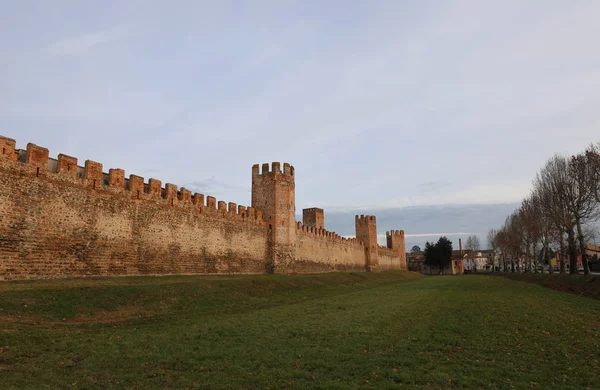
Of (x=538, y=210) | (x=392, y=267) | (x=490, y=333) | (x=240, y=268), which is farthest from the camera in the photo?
(x=392, y=267)

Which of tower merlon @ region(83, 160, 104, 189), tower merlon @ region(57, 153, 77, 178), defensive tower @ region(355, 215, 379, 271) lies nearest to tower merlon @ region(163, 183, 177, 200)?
tower merlon @ region(83, 160, 104, 189)

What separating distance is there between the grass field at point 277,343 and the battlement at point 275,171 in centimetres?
1940

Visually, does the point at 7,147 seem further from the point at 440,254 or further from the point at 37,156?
the point at 440,254

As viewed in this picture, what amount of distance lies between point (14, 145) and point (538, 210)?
44.5 metres

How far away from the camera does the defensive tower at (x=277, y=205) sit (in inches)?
1400

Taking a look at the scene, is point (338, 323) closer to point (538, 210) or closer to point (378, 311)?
point (378, 311)

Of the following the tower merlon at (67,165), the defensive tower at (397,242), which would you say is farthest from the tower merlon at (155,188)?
the defensive tower at (397,242)

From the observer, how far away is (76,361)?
841 centimetres

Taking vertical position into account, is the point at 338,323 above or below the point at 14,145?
below

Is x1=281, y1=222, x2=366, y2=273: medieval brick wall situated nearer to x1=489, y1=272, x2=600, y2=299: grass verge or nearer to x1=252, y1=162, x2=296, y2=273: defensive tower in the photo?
x1=252, y1=162, x2=296, y2=273: defensive tower

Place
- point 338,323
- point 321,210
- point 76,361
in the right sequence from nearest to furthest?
point 76,361 → point 338,323 → point 321,210

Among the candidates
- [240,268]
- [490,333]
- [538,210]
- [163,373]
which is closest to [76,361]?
[163,373]

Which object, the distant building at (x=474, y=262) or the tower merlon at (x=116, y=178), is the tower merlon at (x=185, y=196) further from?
the distant building at (x=474, y=262)

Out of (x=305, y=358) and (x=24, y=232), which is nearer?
(x=305, y=358)
